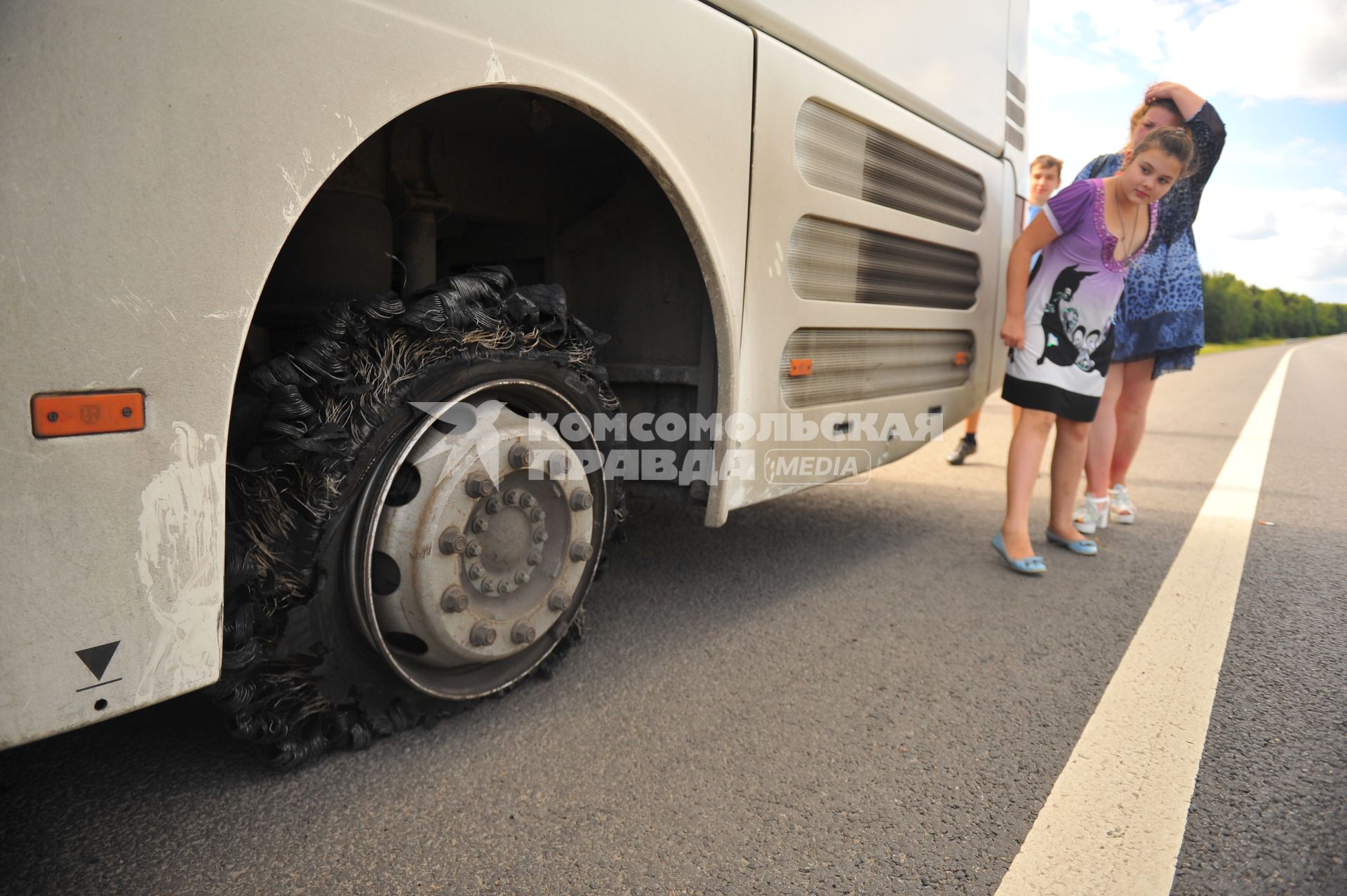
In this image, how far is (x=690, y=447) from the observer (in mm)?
2166

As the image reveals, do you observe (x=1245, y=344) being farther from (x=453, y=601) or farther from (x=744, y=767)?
(x=453, y=601)

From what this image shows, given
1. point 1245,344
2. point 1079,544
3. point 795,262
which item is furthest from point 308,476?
point 1245,344

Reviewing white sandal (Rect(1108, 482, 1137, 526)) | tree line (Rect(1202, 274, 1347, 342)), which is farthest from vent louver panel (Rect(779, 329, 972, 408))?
tree line (Rect(1202, 274, 1347, 342))

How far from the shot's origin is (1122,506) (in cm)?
376

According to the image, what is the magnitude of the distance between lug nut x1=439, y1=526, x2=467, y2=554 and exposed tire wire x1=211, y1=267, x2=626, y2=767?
7.7 inches

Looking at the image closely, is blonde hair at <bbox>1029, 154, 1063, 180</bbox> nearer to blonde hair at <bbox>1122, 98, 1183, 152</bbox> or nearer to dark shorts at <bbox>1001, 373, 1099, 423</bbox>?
blonde hair at <bbox>1122, 98, 1183, 152</bbox>

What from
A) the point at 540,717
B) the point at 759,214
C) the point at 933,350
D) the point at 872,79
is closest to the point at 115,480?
the point at 540,717

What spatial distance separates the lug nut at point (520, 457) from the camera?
169 centimetres

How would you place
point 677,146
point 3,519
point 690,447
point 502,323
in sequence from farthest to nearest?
point 690,447 → point 677,146 → point 502,323 → point 3,519

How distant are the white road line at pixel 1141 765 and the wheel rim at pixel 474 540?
1031mm

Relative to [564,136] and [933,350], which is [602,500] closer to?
[564,136]

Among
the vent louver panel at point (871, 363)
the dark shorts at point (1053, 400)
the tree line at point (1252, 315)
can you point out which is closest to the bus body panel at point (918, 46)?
the vent louver panel at point (871, 363)

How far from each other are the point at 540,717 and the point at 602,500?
0.50 m

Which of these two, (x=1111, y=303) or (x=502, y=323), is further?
(x=1111, y=303)
